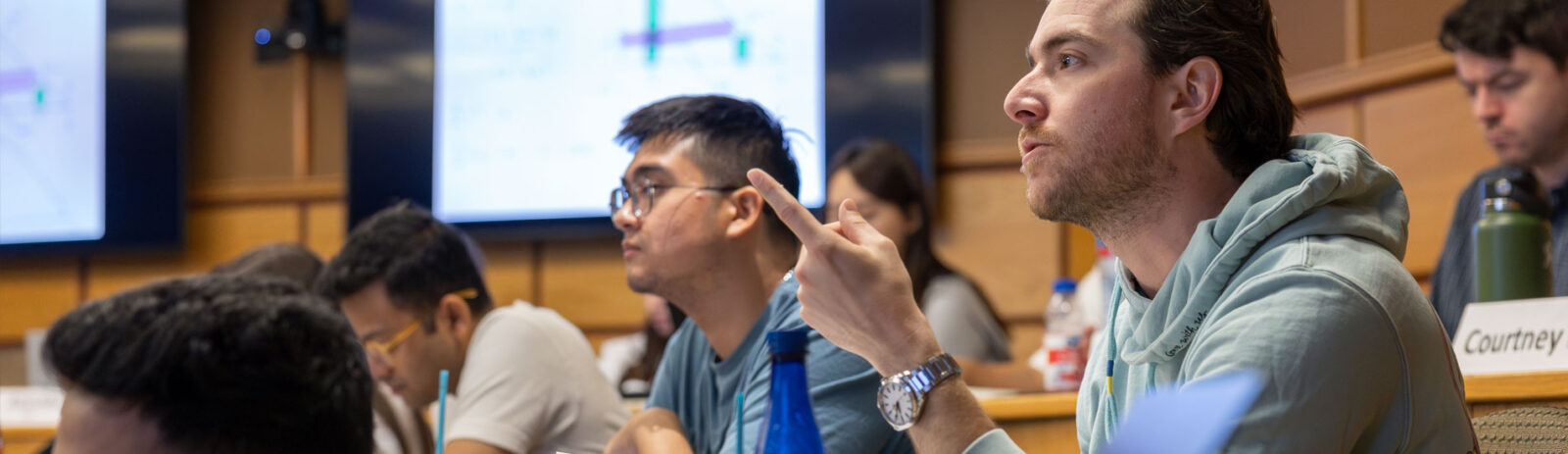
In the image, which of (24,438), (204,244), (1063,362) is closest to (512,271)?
(204,244)

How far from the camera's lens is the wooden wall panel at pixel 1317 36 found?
3.22 m

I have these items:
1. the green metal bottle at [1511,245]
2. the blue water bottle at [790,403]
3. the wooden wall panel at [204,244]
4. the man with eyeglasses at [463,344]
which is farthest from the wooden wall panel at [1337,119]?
the wooden wall panel at [204,244]

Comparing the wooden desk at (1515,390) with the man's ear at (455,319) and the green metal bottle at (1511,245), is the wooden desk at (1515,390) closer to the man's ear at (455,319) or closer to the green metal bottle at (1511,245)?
the green metal bottle at (1511,245)

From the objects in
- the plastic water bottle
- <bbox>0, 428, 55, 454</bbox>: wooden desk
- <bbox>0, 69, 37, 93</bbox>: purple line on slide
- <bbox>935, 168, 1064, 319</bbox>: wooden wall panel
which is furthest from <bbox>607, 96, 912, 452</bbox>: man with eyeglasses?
<bbox>0, 69, 37, 93</bbox>: purple line on slide

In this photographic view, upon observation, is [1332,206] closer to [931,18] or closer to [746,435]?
[746,435]

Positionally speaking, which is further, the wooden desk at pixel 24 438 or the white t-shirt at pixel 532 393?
the wooden desk at pixel 24 438

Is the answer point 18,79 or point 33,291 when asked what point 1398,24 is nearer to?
point 18,79

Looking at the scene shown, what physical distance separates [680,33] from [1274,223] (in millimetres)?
3385

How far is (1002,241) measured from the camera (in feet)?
13.4

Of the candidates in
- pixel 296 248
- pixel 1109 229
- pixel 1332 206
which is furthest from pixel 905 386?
pixel 296 248

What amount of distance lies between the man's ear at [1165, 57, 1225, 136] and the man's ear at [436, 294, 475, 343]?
1564 mm

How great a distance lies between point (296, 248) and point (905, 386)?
2.30 meters

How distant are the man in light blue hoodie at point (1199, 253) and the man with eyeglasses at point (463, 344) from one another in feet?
3.49

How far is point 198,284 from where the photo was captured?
943mm
